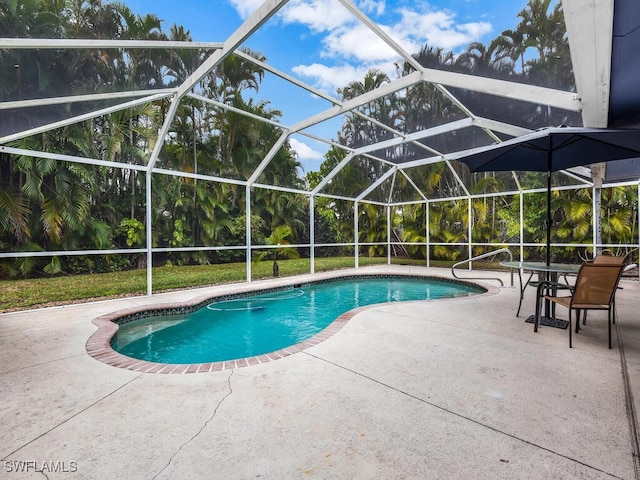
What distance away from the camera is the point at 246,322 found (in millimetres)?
5727

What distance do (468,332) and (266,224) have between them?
444 inches

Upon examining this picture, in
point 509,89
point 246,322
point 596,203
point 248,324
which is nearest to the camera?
point 509,89

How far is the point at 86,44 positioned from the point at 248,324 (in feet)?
14.7

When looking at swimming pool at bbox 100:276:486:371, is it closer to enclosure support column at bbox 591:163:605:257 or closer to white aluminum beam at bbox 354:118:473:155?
enclosure support column at bbox 591:163:605:257

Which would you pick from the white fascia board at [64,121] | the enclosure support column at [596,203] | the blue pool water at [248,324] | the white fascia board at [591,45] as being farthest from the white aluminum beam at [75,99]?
the enclosure support column at [596,203]

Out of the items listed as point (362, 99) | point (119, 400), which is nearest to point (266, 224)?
point (362, 99)

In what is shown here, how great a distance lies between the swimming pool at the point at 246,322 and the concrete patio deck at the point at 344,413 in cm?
82

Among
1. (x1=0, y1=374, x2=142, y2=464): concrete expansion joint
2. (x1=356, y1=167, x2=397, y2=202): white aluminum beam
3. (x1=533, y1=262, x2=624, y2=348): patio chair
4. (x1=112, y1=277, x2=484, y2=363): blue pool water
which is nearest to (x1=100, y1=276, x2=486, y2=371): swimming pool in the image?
(x1=112, y1=277, x2=484, y2=363): blue pool water

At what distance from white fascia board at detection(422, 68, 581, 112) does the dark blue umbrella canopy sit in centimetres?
65

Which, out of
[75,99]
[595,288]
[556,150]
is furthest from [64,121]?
[595,288]

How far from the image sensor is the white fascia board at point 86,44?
3.25 m

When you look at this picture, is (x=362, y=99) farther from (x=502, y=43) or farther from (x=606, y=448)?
(x=606, y=448)

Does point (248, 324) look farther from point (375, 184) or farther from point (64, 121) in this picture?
point (375, 184)

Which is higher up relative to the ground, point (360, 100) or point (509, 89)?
point (360, 100)
